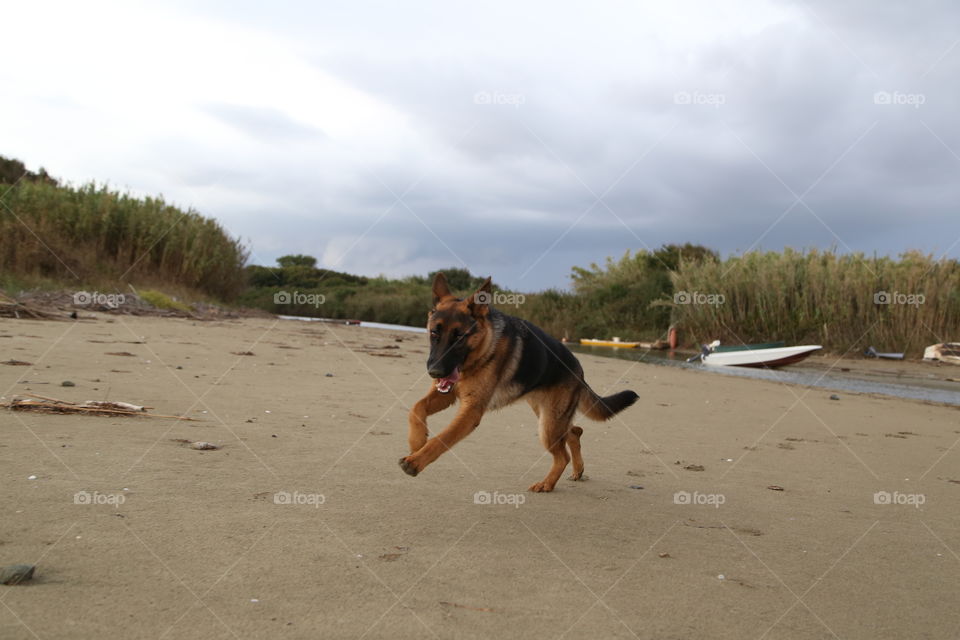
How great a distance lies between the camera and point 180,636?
2082mm

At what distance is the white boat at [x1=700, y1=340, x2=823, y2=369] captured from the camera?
57.5ft

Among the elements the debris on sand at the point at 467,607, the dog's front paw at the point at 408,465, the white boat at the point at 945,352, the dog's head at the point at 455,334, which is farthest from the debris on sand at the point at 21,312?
the white boat at the point at 945,352

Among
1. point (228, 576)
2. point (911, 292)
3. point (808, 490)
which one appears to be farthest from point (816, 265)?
point (228, 576)

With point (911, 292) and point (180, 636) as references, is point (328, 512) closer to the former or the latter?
point (180, 636)

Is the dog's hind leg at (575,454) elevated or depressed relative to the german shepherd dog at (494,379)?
depressed

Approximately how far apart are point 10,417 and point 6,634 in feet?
9.97
